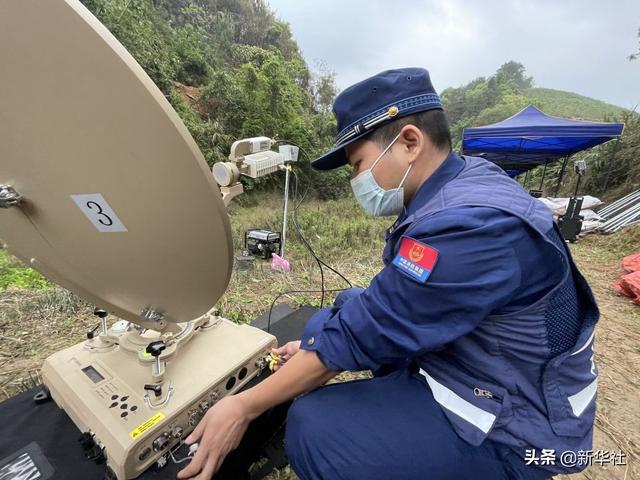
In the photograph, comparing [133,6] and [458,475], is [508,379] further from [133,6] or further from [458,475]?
[133,6]

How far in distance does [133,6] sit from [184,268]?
10.9 meters

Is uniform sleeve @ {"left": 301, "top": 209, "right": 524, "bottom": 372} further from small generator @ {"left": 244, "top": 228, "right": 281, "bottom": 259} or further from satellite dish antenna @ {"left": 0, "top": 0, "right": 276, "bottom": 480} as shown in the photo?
small generator @ {"left": 244, "top": 228, "right": 281, "bottom": 259}

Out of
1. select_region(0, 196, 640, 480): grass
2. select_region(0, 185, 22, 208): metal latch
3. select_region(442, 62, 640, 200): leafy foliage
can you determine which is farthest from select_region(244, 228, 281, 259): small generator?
select_region(442, 62, 640, 200): leafy foliage

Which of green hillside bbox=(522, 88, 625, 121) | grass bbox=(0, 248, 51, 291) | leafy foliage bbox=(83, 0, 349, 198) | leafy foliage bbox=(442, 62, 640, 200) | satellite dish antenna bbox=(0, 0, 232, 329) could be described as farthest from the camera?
green hillside bbox=(522, 88, 625, 121)

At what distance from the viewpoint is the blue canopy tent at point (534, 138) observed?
5.47 metres

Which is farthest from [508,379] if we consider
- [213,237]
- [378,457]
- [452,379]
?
[213,237]

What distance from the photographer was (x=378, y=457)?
2.44 feet

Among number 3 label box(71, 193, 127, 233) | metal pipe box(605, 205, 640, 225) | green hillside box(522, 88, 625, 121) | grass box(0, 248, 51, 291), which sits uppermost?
grass box(0, 248, 51, 291)

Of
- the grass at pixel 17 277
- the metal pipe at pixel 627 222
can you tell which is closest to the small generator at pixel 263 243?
the grass at pixel 17 277

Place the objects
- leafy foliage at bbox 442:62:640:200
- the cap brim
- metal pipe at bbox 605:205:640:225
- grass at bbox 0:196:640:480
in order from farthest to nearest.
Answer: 1. leafy foliage at bbox 442:62:640:200
2. metal pipe at bbox 605:205:640:225
3. grass at bbox 0:196:640:480
4. the cap brim

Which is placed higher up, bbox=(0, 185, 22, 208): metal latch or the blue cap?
bbox=(0, 185, 22, 208): metal latch

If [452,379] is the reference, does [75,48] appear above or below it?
above

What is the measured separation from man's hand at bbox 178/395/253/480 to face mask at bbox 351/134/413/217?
0.71m

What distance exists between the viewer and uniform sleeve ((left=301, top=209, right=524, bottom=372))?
0.63 m
